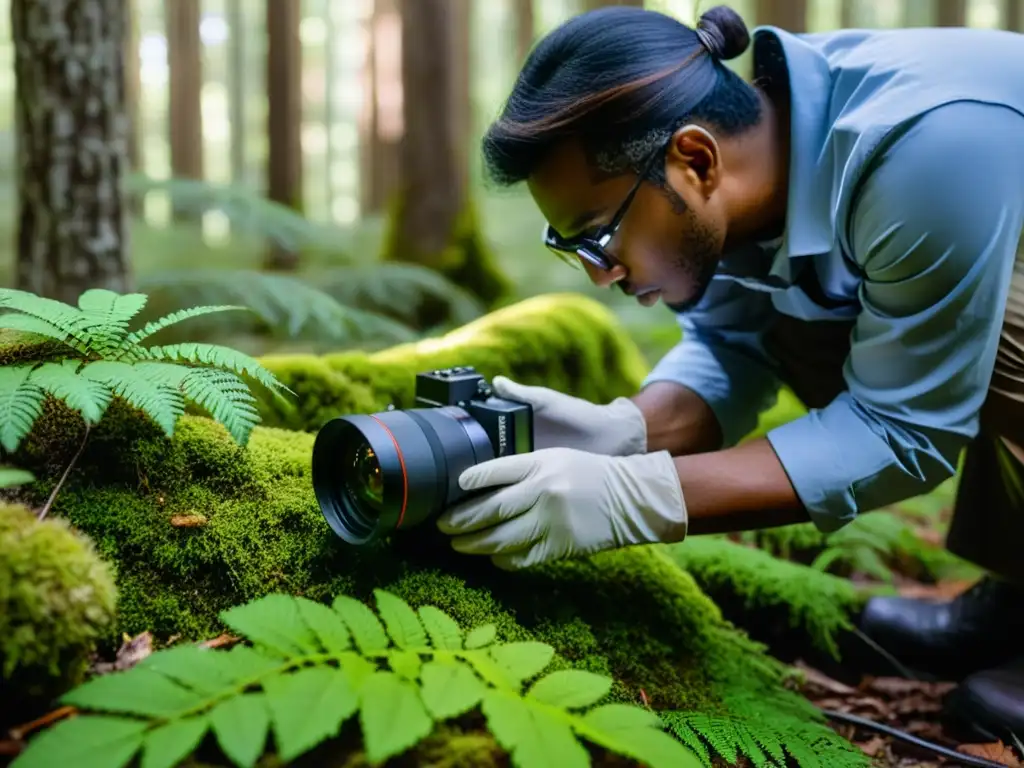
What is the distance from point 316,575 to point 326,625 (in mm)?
421

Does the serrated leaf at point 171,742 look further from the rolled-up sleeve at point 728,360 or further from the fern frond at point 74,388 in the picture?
the rolled-up sleeve at point 728,360

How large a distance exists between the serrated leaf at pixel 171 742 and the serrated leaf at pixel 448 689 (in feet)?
1.03

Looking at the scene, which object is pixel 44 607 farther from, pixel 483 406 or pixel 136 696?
pixel 483 406

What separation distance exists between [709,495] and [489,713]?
38.7 inches

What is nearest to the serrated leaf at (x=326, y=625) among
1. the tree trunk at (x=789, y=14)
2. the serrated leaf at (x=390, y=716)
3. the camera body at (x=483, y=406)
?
the serrated leaf at (x=390, y=716)

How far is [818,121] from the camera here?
7.47 feet

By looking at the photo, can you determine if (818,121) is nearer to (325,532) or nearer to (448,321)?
(325,532)

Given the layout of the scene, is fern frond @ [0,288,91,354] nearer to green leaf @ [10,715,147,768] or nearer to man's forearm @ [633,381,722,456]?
green leaf @ [10,715,147,768]

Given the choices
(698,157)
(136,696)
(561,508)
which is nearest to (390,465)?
(561,508)

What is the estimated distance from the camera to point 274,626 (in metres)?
1.34

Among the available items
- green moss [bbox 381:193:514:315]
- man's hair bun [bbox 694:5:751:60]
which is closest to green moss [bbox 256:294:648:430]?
man's hair bun [bbox 694:5:751:60]

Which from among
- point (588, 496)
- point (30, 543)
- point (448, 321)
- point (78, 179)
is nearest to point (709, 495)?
point (588, 496)

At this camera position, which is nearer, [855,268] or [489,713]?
[489,713]

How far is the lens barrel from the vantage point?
5.57 ft
